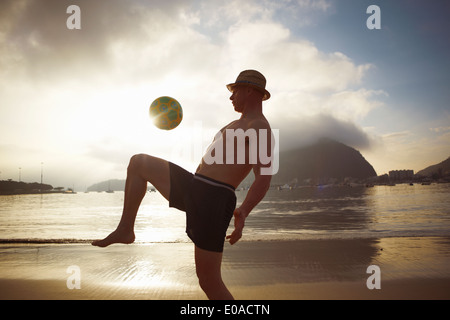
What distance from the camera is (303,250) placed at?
35.5ft

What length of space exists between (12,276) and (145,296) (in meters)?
3.93

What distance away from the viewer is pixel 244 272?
8062 mm

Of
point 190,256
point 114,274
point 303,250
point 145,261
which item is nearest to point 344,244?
point 303,250

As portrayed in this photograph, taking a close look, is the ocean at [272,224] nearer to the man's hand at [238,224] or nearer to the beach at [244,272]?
the beach at [244,272]

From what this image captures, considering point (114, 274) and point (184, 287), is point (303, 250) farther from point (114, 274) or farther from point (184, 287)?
point (114, 274)

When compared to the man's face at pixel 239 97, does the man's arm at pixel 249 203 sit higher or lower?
lower

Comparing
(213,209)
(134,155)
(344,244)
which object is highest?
(134,155)

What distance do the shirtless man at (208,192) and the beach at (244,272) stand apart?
3.78 m

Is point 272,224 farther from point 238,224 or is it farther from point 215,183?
point 238,224

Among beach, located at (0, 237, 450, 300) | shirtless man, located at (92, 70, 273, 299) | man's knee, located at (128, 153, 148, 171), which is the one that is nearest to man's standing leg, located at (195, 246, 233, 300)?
shirtless man, located at (92, 70, 273, 299)

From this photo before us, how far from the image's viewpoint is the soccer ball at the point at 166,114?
372 centimetres

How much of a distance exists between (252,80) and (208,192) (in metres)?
1.13

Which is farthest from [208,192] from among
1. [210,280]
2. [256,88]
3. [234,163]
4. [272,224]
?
[272,224]

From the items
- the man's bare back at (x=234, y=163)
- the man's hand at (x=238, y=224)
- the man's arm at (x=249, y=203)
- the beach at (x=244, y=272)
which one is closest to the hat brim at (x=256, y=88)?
the man's bare back at (x=234, y=163)
